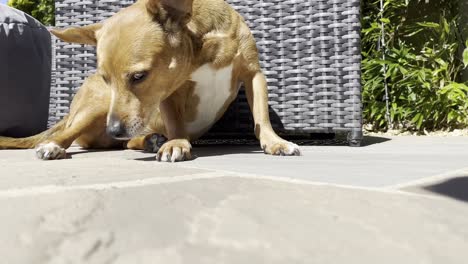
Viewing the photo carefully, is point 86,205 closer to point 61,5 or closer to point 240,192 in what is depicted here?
point 240,192

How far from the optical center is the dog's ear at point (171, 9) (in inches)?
90.8

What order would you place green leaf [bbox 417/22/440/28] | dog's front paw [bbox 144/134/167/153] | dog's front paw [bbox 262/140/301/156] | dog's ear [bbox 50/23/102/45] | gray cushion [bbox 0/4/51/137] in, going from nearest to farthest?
dog's front paw [bbox 262/140/301/156] < dog's ear [bbox 50/23/102/45] < dog's front paw [bbox 144/134/167/153] < gray cushion [bbox 0/4/51/137] < green leaf [bbox 417/22/440/28]

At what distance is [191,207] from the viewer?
0.91 metres

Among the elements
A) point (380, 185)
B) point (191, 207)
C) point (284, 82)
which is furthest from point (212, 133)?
point (191, 207)

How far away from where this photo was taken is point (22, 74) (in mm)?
3186

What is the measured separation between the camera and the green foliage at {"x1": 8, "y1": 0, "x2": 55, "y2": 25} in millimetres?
8288

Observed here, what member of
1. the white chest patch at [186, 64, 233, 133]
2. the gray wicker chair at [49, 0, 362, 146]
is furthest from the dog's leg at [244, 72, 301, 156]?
the gray wicker chair at [49, 0, 362, 146]

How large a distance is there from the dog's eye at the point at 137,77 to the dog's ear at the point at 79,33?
526 mm

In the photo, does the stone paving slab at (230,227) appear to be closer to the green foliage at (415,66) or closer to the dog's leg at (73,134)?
the dog's leg at (73,134)

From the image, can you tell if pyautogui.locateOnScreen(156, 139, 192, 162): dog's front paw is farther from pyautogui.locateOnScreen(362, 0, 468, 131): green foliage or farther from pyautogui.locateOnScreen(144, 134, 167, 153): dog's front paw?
pyautogui.locateOnScreen(362, 0, 468, 131): green foliage

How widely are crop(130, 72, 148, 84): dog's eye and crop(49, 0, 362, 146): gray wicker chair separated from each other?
40.9 inches

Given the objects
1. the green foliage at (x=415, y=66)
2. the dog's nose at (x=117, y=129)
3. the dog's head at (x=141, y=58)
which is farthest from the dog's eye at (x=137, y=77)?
the green foliage at (x=415, y=66)

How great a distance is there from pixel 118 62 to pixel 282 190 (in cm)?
137

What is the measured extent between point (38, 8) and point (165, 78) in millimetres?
8066
